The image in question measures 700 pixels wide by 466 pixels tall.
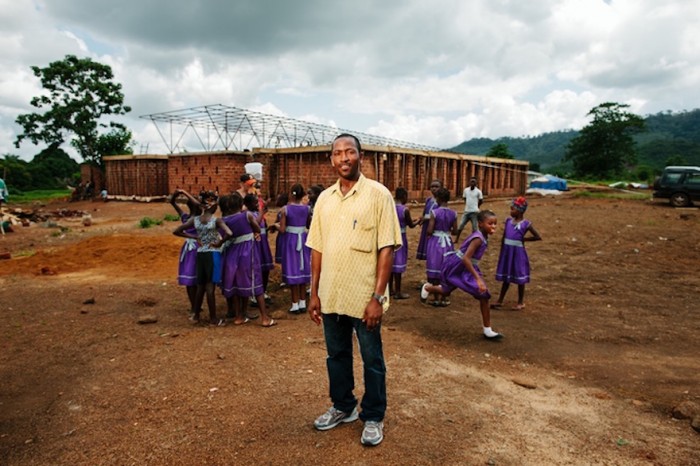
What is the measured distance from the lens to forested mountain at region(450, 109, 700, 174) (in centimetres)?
6775

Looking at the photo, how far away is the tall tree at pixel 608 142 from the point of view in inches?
1923

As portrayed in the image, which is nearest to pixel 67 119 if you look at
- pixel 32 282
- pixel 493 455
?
pixel 32 282

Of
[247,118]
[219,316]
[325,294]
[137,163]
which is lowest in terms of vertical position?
[219,316]

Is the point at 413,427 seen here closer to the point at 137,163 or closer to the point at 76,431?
the point at 76,431

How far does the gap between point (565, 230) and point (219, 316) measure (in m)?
11.1

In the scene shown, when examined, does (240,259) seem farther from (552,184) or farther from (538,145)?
(538,145)

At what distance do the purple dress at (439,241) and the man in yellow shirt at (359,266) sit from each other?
3.68m

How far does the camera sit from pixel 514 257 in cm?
595

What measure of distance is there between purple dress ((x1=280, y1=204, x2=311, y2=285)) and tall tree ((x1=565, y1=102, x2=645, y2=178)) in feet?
175

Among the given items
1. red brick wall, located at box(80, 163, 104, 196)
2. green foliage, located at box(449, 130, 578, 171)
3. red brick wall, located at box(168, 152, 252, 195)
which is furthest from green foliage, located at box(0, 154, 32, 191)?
green foliage, located at box(449, 130, 578, 171)

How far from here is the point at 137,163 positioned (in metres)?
26.0

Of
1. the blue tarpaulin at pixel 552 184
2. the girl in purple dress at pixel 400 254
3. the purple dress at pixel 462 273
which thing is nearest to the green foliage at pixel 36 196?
the girl in purple dress at pixel 400 254

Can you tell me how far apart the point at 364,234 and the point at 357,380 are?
1.60 meters

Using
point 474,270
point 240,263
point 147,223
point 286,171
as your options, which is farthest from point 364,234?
point 286,171
